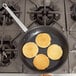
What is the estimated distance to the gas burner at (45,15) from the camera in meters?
1.29

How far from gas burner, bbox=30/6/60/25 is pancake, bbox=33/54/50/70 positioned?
0.21 meters

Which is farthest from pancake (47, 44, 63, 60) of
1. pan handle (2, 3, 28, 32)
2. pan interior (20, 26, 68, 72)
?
pan handle (2, 3, 28, 32)

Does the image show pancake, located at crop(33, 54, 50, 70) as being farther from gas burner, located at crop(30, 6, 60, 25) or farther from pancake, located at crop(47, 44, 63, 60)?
gas burner, located at crop(30, 6, 60, 25)

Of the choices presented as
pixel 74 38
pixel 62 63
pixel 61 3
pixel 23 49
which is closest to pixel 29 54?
pixel 23 49

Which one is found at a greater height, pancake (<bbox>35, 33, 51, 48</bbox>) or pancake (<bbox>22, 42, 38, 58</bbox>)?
pancake (<bbox>35, 33, 51, 48</bbox>)

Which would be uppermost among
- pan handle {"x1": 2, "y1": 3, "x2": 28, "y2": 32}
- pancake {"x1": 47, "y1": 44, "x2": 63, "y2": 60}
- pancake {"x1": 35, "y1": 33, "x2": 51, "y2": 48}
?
pan handle {"x1": 2, "y1": 3, "x2": 28, "y2": 32}

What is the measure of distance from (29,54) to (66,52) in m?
0.15

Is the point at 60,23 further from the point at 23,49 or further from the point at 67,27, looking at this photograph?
the point at 23,49

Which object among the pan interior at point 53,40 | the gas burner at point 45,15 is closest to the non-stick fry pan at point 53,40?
the pan interior at point 53,40

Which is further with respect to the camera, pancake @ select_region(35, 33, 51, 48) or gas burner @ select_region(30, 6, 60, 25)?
gas burner @ select_region(30, 6, 60, 25)

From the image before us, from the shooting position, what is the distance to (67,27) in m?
1.29

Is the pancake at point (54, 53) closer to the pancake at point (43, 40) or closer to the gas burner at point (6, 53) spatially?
the pancake at point (43, 40)

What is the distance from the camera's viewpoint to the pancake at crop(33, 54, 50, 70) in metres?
1.12

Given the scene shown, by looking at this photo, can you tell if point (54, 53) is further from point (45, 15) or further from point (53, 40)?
point (45, 15)
